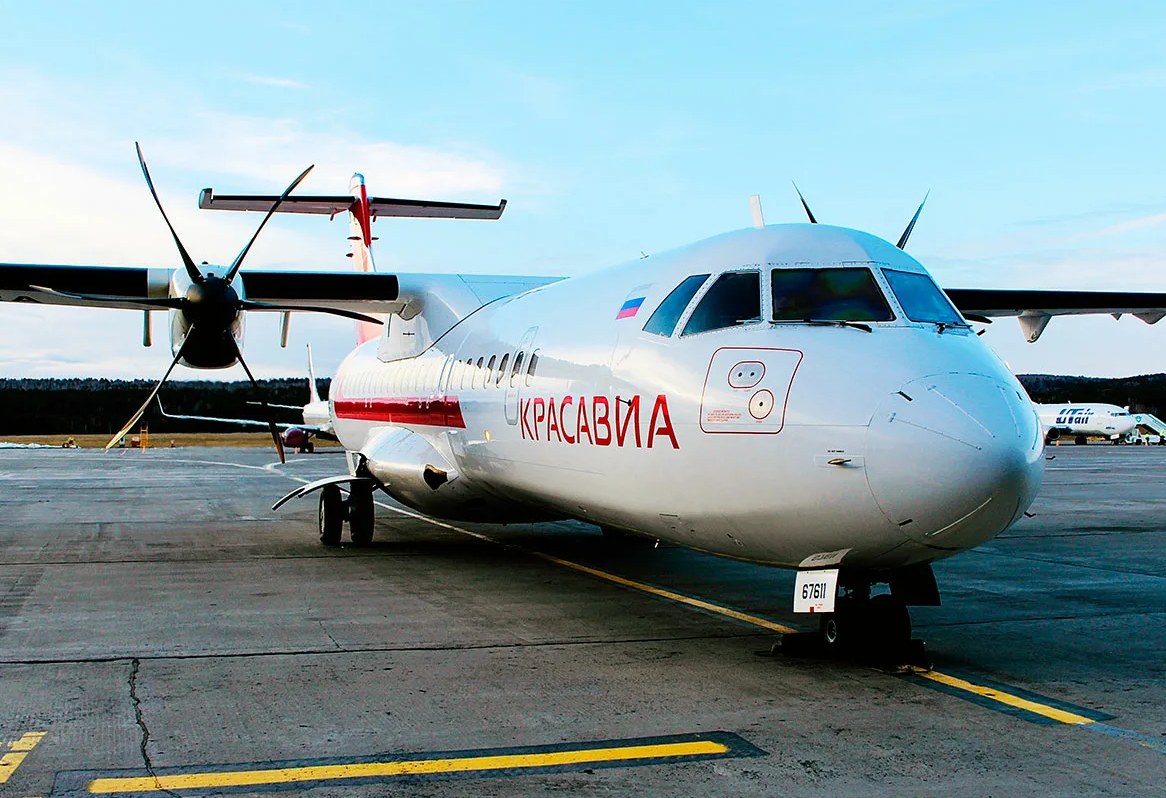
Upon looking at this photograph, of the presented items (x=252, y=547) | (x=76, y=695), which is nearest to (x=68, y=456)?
(x=252, y=547)

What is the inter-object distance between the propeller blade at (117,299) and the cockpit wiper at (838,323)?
27.5 ft

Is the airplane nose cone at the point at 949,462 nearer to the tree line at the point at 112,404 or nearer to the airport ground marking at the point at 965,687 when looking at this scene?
the airport ground marking at the point at 965,687

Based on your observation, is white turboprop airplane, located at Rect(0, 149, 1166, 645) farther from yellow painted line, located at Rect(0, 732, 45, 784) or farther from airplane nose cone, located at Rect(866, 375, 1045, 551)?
yellow painted line, located at Rect(0, 732, 45, 784)

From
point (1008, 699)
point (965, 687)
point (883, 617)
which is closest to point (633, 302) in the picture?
point (883, 617)

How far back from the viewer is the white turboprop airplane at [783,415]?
5.49m

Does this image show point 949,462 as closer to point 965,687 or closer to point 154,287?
point 965,687

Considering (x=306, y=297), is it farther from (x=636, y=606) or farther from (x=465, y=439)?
(x=636, y=606)

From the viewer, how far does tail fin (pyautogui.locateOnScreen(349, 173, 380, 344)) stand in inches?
713

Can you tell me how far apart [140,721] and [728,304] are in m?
4.04

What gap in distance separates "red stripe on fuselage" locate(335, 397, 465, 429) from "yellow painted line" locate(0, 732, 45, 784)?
6105 mm

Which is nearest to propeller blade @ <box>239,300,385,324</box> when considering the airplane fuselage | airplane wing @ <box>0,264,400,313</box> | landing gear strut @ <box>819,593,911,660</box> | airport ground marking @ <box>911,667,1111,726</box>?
airplane wing @ <box>0,264,400,313</box>

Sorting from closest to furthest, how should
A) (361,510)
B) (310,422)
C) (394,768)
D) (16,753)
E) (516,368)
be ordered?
(394,768), (16,753), (516,368), (361,510), (310,422)

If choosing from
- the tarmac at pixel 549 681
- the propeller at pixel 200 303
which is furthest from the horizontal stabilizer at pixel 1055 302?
the propeller at pixel 200 303

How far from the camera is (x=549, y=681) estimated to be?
6.30 meters
